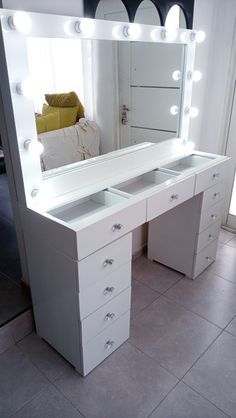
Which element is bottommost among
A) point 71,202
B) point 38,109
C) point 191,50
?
point 71,202

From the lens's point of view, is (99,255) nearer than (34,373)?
Yes

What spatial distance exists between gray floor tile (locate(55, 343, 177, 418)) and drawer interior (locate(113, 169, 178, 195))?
95 cm

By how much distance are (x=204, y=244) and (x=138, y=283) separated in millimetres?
560

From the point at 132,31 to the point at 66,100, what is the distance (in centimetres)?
54

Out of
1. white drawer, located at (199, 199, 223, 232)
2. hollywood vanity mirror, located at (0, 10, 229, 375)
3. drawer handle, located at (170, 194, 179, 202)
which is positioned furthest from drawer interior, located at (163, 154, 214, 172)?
drawer handle, located at (170, 194, 179, 202)

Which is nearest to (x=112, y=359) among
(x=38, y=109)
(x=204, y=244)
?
(x=204, y=244)

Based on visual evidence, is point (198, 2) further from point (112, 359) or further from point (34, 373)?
point (34, 373)

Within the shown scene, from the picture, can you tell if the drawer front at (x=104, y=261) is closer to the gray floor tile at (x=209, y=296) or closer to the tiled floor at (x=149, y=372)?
the tiled floor at (x=149, y=372)

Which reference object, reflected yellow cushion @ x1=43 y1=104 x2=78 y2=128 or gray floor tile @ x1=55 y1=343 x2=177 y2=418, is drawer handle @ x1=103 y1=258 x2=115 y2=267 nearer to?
gray floor tile @ x1=55 y1=343 x2=177 y2=418

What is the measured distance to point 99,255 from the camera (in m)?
1.41

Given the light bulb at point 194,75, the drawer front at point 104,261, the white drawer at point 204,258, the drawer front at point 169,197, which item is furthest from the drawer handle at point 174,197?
the light bulb at point 194,75

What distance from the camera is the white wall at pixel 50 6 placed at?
128 cm

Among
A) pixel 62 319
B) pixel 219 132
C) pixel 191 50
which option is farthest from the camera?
pixel 219 132

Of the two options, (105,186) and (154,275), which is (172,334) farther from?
(105,186)
